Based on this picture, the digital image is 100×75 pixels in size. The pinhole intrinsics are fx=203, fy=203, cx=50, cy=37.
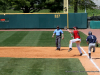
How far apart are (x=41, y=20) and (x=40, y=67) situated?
23133mm

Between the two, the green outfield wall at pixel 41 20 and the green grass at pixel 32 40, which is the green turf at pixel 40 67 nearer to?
the green grass at pixel 32 40

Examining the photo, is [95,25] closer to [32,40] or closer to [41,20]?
[41,20]

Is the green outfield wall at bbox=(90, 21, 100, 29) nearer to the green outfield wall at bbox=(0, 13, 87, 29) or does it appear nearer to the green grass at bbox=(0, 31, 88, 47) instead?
the green outfield wall at bbox=(0, 13, 87, 29)

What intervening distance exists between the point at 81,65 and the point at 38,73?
2661 millimetres

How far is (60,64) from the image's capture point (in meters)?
11.0

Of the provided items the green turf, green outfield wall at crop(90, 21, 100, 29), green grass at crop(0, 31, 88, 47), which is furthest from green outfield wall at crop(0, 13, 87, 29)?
the green turf

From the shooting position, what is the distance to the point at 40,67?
10.4m

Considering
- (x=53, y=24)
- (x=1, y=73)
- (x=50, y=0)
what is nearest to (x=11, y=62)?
(x=1, y=73)

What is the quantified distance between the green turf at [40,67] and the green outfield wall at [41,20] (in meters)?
21.3

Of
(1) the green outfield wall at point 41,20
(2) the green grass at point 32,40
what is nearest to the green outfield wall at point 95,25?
(1) the green outfield wall at point 41,20

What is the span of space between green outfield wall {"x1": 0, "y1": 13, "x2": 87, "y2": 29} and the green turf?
838 inches

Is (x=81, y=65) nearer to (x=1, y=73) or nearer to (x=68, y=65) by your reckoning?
(x=68, y=65)

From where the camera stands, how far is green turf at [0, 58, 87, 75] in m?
9.54

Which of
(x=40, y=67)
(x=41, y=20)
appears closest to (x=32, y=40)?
(x=40, y=67)
